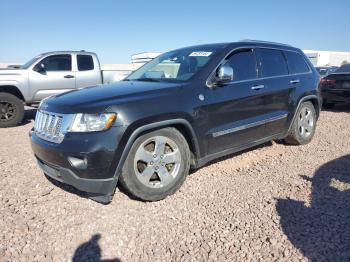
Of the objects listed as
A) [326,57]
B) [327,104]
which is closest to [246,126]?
[327,104]

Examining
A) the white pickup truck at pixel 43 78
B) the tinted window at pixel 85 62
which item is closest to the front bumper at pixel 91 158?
the white pickup truck at pixel 43 78

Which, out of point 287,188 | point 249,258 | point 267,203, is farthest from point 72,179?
point 287,188

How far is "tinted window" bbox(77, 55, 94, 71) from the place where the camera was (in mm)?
9300

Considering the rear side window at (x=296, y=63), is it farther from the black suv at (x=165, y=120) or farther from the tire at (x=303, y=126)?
the tire at (x=303, y=126)

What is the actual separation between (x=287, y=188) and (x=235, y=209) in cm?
89

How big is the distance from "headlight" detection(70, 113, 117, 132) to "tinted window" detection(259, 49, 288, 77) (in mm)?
2612

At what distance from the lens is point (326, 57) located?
185ft

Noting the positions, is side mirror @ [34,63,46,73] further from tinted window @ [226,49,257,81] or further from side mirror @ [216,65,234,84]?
side mirror @ [216,65,234,84]

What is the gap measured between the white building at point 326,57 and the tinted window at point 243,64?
50.3 meters

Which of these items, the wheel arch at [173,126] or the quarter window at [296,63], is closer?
the wheel arch at [173,126]

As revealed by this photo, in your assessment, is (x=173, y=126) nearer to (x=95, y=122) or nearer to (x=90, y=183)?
(x=95, y=122)

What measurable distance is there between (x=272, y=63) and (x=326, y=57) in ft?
191

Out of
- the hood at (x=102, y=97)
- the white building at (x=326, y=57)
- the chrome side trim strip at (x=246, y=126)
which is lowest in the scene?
the white building at (x=326, y=57)

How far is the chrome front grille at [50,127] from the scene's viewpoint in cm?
329
